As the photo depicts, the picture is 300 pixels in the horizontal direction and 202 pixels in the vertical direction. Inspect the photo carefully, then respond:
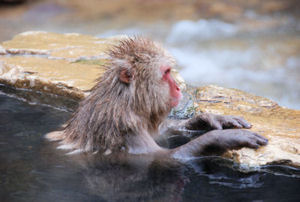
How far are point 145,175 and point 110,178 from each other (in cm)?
32

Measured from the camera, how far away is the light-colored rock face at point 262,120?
350 centimetres

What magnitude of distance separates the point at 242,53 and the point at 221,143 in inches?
279

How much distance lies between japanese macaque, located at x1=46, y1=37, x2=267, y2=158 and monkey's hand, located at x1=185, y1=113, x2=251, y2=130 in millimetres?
62

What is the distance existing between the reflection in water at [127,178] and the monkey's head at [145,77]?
1.80ft

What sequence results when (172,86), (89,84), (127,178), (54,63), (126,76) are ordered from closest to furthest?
1. (127,178)
2. (126,76)
3. (172,86)
4. (89,84)
5. (54,63)

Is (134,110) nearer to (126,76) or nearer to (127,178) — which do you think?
(126,76)

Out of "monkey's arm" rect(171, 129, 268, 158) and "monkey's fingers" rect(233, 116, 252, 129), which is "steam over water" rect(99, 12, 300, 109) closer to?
"monkey's fingers" rect(233, 116, 252, 129)

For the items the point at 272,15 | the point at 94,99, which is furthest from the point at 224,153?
the point at 272,15

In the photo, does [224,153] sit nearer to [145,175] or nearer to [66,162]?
[145,175]

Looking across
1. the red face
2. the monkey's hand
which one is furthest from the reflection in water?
the red face

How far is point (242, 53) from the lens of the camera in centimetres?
1022

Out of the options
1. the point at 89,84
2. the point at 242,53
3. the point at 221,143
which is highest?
the point at 242,53

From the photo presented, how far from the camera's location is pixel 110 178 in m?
3.50

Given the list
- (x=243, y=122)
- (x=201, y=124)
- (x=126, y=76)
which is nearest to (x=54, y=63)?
(x=126, y=76)
